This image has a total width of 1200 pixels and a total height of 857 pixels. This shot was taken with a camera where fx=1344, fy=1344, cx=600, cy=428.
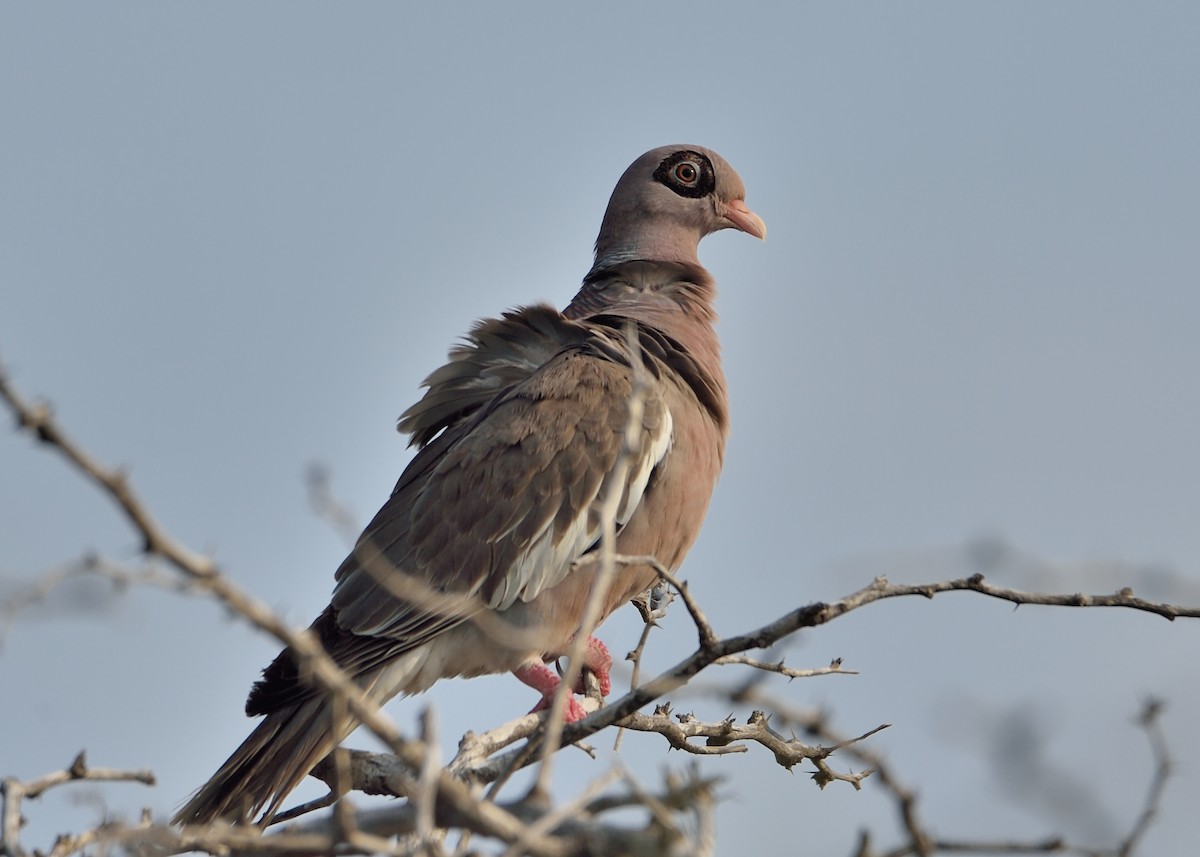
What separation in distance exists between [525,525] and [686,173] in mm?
2377

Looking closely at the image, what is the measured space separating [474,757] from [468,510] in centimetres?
146

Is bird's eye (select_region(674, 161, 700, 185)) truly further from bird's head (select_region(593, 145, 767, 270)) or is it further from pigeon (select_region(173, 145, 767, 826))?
pigeon (select_region(173, 145, 767, 826))

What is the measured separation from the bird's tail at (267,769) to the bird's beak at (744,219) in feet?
10.9

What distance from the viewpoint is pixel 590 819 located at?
237 cm

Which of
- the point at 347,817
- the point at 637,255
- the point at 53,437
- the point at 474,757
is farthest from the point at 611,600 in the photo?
the point at 53,437

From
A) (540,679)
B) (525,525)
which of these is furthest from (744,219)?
(540,679)

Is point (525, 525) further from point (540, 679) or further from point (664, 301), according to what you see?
point (664, 301)

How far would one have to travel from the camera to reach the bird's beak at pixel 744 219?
6539mm

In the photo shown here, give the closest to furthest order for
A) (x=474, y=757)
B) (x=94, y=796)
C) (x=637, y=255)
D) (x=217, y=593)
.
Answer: (x=217, y=593), (x=94, y=796), (x=474, y=757), (x=637, y=255)

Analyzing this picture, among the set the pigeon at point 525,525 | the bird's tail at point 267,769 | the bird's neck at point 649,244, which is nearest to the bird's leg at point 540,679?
the pigeon at point 525,525

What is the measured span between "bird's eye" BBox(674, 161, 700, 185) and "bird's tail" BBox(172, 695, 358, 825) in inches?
128

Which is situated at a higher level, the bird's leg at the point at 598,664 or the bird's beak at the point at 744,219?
the bird's beak at the point at 744,219

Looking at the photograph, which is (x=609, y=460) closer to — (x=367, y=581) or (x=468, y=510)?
(x=468, y=510)

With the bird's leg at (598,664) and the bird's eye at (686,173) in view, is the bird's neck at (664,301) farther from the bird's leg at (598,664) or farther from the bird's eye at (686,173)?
the bird's leg at (598,664)
